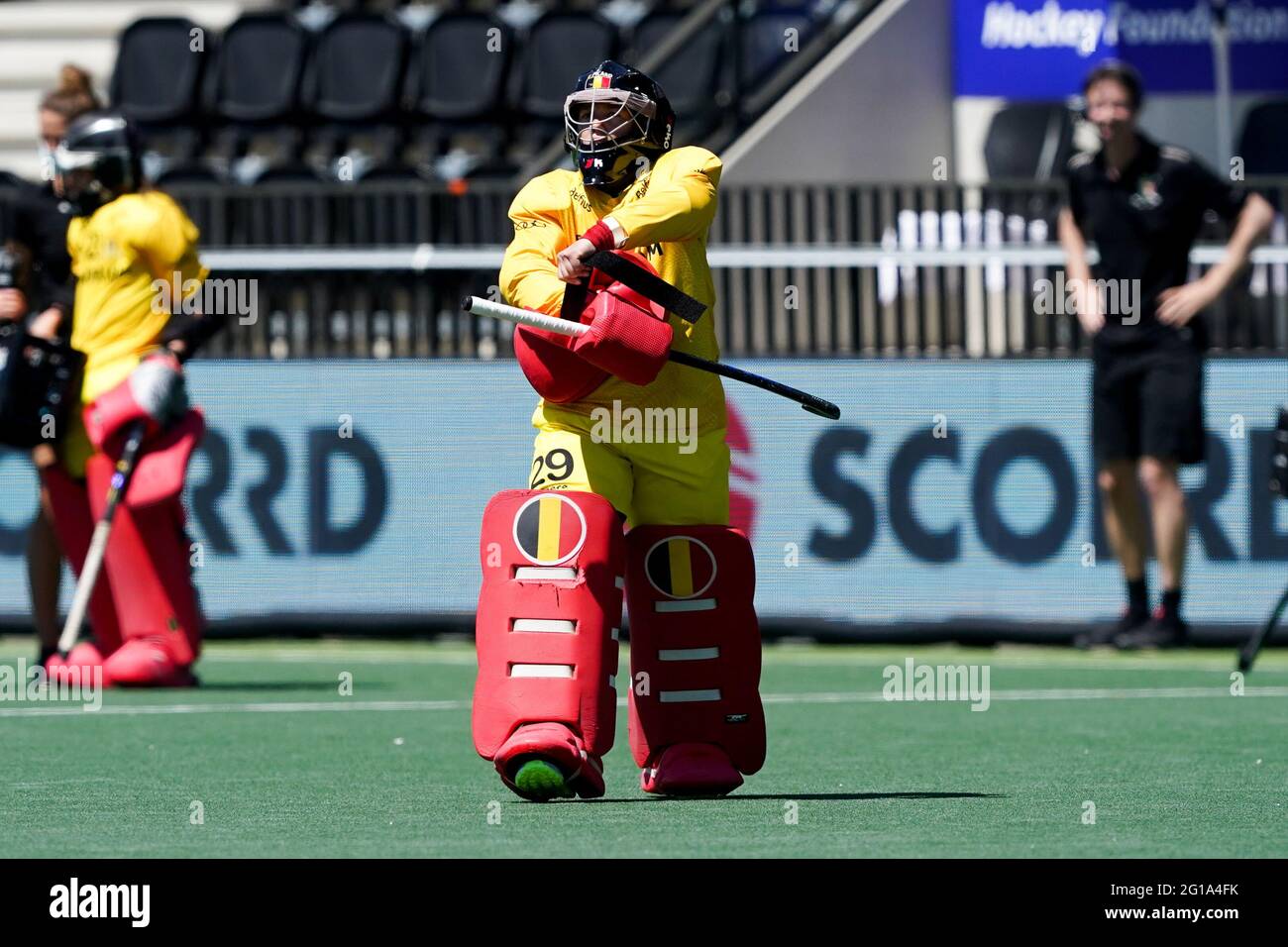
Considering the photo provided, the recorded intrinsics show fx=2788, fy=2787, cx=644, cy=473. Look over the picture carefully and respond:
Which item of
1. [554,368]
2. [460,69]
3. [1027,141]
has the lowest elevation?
[554,368]

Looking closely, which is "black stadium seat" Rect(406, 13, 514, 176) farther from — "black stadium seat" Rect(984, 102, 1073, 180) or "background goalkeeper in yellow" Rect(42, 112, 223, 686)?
"background goalkeeper in yellow" Rect(42, 112, 223, 686)

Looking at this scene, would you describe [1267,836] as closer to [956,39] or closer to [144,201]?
[144,201]

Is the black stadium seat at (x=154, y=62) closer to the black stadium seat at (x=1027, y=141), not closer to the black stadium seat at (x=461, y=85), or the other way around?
the black stadium seat at (x=461, y=85)

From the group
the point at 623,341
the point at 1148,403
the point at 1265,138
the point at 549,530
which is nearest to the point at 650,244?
the point at 623,341

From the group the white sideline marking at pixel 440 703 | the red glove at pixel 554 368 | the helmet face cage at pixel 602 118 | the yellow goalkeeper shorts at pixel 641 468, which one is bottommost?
the white sideline marking at pixel 440 703

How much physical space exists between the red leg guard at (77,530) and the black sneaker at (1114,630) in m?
4.17

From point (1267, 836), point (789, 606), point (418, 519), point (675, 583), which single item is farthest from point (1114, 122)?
point (1267, 836)

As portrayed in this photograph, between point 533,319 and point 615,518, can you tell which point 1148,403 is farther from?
point 533,319

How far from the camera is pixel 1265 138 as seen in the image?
630 inches

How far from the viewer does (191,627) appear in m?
10.5

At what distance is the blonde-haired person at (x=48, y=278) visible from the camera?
1070cm

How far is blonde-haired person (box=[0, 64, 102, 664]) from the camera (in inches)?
421

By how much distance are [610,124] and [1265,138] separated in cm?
977

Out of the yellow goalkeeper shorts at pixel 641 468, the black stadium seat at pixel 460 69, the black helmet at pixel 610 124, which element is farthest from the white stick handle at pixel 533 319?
the black stadium seat at pixel 460 69
